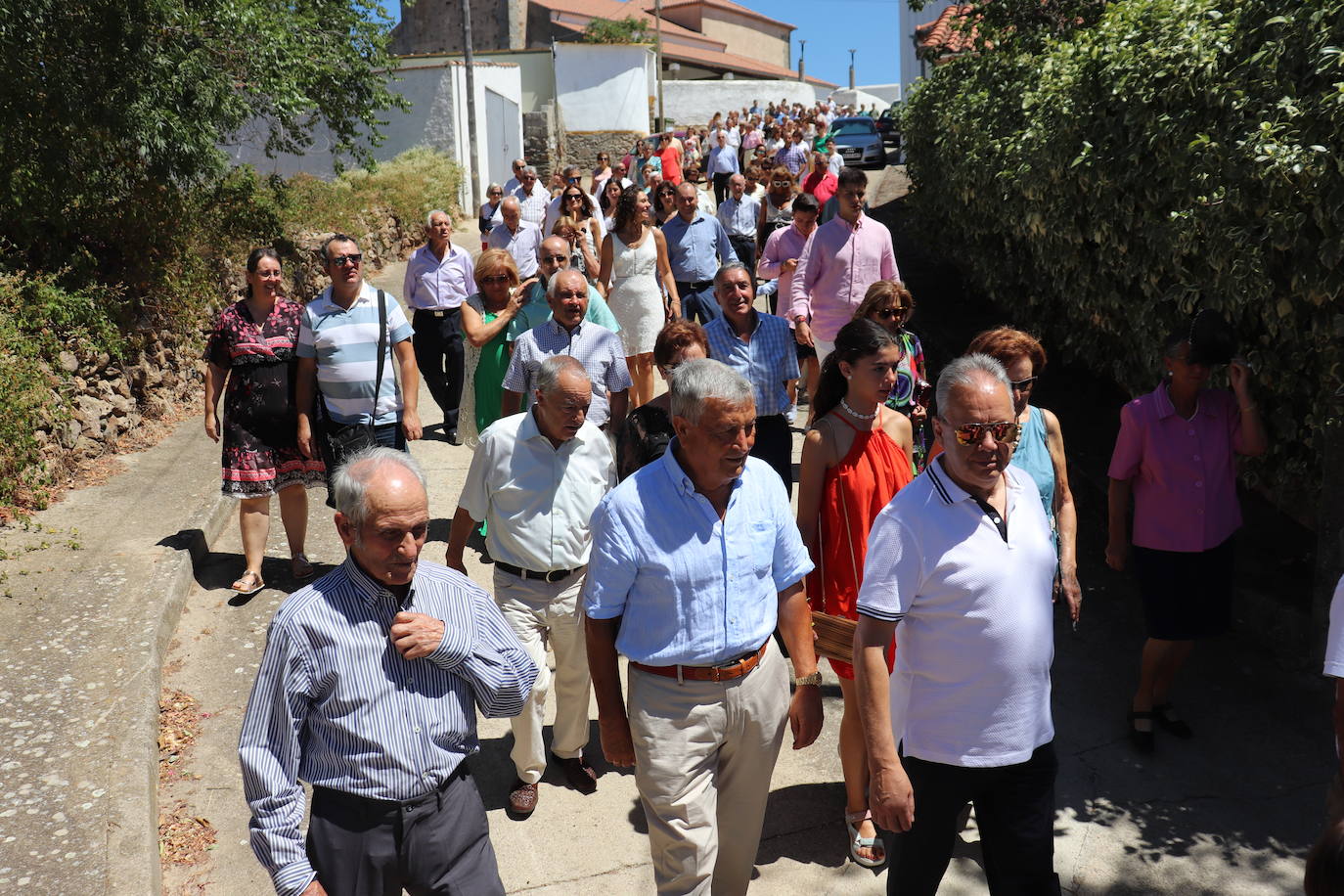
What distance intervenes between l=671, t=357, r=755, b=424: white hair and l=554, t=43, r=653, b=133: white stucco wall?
3595cm

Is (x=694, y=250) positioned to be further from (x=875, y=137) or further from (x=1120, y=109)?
(x=875, y=137)

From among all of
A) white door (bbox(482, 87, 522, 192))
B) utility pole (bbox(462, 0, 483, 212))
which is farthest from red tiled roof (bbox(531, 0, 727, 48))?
utility pole (bbox(462, 0, 483, 212))

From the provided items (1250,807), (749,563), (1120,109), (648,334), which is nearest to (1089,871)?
(1250,807)

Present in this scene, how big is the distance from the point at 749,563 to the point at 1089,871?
201cm

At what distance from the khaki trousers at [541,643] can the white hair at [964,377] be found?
1.84m

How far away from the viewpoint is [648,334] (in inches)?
340

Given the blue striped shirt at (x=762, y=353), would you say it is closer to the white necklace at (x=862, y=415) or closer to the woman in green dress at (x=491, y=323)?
the woman in green dress at (x=491, y=323)

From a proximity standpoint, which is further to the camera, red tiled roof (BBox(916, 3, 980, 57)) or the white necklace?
red tiled roof (BBox(916, 3, 980, 57))

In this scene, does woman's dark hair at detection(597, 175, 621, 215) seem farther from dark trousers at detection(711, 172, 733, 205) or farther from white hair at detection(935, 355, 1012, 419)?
white hair at detection(935, 355, 1012, 419)

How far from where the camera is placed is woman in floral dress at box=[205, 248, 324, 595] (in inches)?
244

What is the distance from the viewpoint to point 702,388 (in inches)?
130

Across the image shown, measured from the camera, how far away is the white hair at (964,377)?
3160mm

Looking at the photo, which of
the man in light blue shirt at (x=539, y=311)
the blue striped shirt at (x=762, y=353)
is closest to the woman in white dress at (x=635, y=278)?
the man in light blue shirt at (x=539, y=311)

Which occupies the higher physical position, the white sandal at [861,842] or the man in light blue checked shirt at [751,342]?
the man in light blue checked shirt at [751,342]
